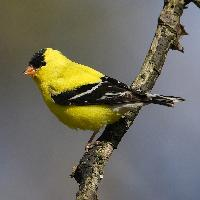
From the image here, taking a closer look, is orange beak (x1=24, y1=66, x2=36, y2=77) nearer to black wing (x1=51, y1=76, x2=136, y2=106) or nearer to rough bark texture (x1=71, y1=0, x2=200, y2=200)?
black wing (x1=51, y1=76, x2=136, y2=106)

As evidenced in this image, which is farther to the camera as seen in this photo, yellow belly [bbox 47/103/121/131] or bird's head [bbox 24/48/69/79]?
bird's head [bbox 24/48/69/79]

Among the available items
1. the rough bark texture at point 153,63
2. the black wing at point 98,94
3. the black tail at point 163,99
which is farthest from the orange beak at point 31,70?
the black tail at point 163,99

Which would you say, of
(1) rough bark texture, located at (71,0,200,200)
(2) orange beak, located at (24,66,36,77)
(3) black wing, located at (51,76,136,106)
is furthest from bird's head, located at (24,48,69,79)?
(1) rough bark texture, located at (71,0,200,200)

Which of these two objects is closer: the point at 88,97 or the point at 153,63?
the point at 153,63

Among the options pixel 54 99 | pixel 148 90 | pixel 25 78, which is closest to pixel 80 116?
pixel 54 99

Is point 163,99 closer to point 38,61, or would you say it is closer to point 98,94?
point 98,94

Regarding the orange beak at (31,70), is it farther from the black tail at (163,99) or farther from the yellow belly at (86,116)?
the black tail at (163,99)

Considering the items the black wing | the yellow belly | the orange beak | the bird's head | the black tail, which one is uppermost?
the bird's head

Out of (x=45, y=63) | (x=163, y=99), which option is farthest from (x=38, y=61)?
(x=163, y=99)
